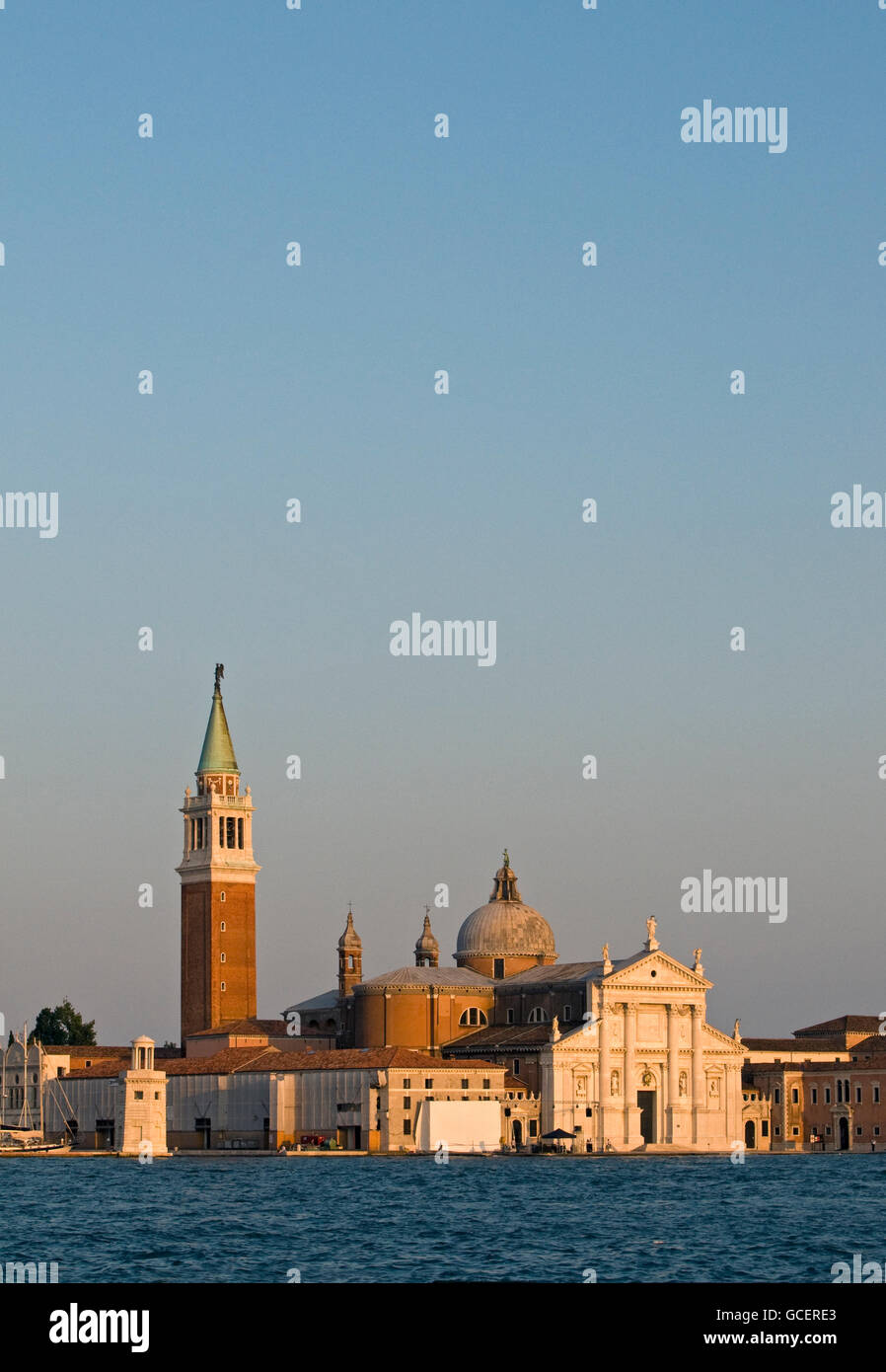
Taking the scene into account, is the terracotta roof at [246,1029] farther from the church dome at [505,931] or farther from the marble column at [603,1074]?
the marble column at [603,1074]

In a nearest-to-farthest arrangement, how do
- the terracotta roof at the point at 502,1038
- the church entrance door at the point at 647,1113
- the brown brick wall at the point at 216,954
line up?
the terracotta roof at the point at 502,1038
the church entrance door at the point at 647,1113
the brown brick wall at the point at 216,954

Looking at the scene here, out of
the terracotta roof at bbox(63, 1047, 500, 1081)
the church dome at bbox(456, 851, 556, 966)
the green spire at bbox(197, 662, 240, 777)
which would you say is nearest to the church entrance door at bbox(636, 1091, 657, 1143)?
the terracotta roof at bbox(63, 1047, 500, 1081)

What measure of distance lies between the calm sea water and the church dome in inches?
1281

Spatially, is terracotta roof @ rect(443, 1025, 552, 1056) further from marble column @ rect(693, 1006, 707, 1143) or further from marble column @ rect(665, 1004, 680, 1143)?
marble column @ rect(693, 1006, 707, 1143)

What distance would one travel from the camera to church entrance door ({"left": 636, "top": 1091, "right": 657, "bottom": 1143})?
10375cm

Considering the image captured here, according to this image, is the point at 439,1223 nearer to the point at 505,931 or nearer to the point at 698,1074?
the point at 698,1074

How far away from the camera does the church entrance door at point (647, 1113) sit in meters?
104

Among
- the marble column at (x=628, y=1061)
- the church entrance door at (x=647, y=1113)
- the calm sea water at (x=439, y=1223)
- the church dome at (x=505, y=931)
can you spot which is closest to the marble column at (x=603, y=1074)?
the marble column at (x=628, y=1061)

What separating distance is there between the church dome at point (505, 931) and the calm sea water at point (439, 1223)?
3254 centimetres

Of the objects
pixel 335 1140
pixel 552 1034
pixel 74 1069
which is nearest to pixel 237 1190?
pixel 335 1140
